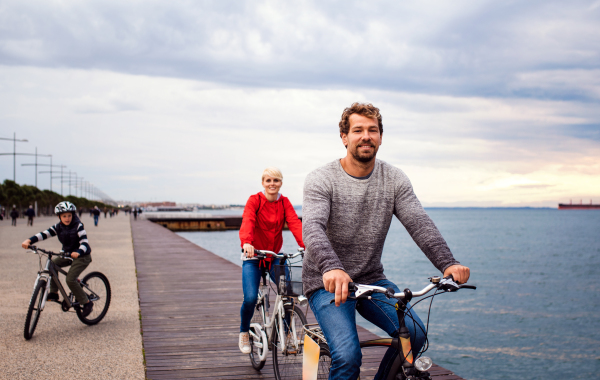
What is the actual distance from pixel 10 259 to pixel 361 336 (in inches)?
517

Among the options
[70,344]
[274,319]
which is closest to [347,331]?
[274,319]

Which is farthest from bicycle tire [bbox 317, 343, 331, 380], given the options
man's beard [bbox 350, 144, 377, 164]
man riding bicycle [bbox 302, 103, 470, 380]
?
man's beard [bbox 350, 144, 377, 164]

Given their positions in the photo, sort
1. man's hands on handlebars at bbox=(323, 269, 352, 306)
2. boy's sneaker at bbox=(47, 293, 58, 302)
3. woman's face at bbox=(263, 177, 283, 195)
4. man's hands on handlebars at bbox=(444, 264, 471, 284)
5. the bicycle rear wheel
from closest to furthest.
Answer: man's hands on handlebars at bbox=(323, 269, 352, 306), man's hands on handlebars at bbox=(444, 264, 471, 284), woman's face at bbox=(263, 177, 283, 195), the bicycle rear wheel, boy's sneaker at bbox=(47, 293, 58, 302)

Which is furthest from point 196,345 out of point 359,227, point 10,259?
point 10,259

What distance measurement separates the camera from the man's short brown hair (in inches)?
105

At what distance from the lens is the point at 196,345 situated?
5.80 m

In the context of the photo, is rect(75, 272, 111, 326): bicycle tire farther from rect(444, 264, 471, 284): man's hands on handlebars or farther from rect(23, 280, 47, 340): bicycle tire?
rect(444, 264, 471, 284): man's hands on handlebars

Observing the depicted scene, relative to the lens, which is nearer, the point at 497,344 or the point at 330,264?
the point at 330,264

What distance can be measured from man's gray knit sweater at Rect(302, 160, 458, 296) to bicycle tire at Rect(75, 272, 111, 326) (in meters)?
4.80

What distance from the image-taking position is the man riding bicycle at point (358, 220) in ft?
8.48

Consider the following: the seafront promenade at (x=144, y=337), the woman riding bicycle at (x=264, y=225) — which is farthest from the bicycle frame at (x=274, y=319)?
the seafront promenade at (x=144, y=337)

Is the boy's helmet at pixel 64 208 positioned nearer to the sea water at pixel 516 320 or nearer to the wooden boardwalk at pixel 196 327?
the wooden boardwalk at pixel 196 327

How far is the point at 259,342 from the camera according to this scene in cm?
462

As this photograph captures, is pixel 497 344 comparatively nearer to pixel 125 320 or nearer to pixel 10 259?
pixel 125 320
